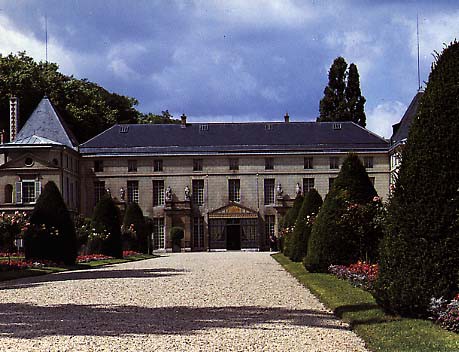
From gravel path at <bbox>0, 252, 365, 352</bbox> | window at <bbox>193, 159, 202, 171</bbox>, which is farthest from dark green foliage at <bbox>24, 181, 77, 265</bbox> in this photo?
window at <bbox>193, 159, 202, 171</bbox>

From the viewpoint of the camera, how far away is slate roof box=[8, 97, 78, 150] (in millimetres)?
52250

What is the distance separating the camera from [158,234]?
52906 mm

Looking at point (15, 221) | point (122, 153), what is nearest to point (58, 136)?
point (122, 153)

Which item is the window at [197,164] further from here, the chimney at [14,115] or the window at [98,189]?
the chimney at [14,115]

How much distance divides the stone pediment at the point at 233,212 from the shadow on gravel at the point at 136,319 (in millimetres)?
42249

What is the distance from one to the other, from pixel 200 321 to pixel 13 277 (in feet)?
33.1

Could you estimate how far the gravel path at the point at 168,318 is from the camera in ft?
24.4

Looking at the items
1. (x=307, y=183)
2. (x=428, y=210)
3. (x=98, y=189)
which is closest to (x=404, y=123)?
(x=307, y=183)

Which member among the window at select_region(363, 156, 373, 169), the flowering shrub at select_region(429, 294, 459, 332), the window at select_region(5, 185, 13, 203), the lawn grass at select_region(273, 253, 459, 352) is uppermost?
the window at select_region(363, 156, 373, 169)

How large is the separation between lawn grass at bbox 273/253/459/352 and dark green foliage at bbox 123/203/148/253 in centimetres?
2636

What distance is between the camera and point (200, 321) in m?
9.16

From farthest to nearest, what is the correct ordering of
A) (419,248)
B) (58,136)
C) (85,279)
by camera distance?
(58,136) < (85,279) < (419,248)

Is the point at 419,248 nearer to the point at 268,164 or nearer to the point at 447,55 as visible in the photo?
the point at 447,55

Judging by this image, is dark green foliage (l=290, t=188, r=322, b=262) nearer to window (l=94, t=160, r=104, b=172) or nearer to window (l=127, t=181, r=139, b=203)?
window (l=127, t=181, r=139, b=203)
